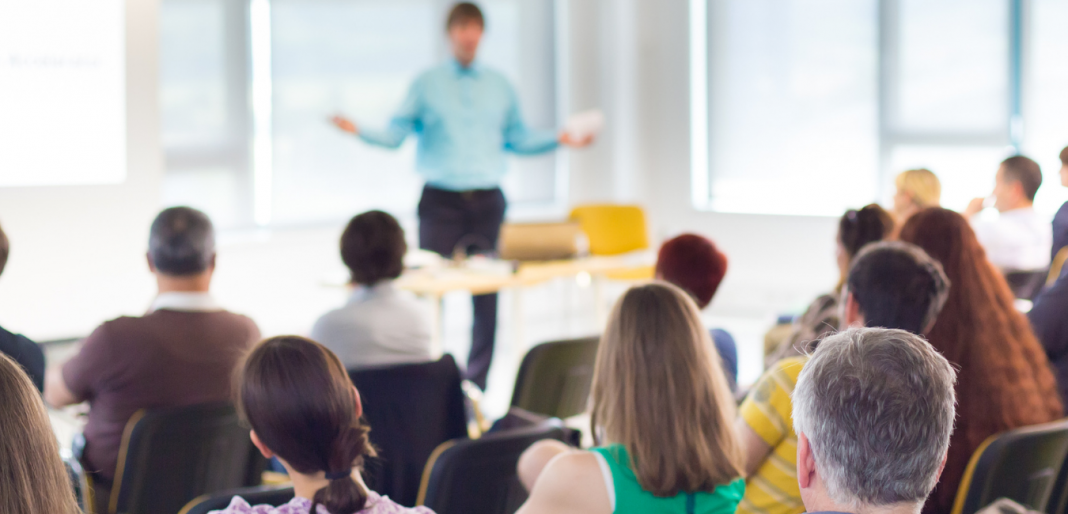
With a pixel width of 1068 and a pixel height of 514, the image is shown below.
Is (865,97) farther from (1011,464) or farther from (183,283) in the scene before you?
(183,283)

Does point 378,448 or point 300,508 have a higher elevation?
point 300,508

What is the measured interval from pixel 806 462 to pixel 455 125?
4348 millimetres

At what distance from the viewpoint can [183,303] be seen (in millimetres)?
2617

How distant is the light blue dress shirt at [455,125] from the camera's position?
5363mm

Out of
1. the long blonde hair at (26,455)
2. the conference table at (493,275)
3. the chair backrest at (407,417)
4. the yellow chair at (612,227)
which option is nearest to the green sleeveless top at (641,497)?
the chair backrest at (407,417)

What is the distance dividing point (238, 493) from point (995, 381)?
1630 mm

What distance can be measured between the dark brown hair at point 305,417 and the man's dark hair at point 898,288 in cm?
113

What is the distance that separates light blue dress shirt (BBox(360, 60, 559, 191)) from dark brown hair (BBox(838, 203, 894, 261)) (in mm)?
2413

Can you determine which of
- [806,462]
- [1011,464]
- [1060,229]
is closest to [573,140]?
[1060,229]

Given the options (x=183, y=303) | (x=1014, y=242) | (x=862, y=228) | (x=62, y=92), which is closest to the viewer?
(x=183, y=303)

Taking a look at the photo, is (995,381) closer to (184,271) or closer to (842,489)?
(842,489)

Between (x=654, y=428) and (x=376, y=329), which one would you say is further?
(x=376, y=329)

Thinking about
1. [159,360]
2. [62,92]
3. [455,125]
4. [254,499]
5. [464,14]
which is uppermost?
[464,14]

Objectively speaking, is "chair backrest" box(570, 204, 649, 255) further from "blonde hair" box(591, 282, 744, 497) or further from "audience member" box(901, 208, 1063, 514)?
"blonde hair" box(591, 282, 744, 497)
